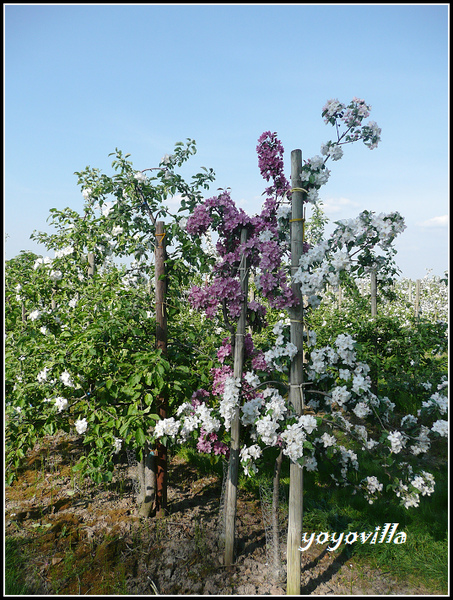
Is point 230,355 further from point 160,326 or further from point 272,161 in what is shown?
point 272,161

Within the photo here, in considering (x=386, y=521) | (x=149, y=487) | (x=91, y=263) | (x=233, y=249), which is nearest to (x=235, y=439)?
(x=149, y=487)

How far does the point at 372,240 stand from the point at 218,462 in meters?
3.06

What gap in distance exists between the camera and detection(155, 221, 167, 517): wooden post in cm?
362

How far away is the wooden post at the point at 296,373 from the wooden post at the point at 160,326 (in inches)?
45.9

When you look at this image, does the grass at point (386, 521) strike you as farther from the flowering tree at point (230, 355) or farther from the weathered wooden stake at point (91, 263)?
the weathered wooden stake at point (91, 263)

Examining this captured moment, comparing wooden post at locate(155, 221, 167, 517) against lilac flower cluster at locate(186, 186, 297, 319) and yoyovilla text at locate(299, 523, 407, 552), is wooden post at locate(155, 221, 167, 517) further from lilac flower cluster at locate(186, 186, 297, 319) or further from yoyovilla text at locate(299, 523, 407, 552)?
yoyovilla text at locate(299, 523, 407, 552)

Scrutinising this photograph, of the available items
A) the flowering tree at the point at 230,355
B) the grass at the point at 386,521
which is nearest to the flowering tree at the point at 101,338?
the flowering tree at the point at 230,355

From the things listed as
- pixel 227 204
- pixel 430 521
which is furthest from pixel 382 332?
pixel 227 204

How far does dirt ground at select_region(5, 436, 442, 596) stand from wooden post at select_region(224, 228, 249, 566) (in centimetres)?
23

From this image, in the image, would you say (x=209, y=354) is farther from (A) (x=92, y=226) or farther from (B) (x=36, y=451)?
(B) (x=36, y=451)

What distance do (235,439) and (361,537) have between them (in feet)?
4.71

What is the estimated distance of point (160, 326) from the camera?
364cm

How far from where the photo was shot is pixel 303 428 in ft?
9.14

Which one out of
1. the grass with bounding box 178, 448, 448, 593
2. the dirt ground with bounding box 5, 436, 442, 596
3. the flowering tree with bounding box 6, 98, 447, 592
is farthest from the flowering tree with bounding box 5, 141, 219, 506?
the grass with bounding box 178, 448, 448, 593
